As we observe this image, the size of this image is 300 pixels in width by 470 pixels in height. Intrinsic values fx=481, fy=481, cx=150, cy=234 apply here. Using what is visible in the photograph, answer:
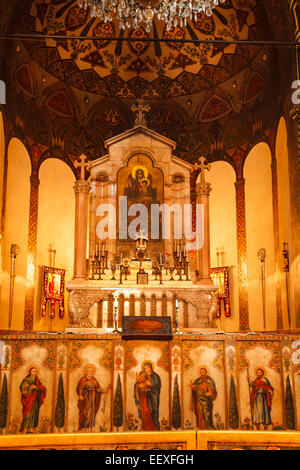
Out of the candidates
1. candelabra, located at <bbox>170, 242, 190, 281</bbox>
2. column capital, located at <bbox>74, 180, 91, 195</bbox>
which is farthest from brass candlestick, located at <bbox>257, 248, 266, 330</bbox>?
column capital, located at <bbox>74, 180, 91, 195</bbox>

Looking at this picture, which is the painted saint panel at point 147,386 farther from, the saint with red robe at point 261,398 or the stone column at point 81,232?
the stone column at point 81,232

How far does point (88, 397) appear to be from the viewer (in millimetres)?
7586

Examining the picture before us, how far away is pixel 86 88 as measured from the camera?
51.1 feet

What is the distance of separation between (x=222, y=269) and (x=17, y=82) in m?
8.02

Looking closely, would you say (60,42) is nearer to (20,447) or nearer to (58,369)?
(58,369)

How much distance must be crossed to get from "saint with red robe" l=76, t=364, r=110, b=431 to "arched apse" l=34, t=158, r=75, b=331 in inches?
249

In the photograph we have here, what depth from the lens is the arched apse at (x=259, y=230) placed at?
43.0ft

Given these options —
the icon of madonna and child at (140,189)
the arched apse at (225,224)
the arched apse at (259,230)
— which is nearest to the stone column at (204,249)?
the icon of madonna and child at (140,189)

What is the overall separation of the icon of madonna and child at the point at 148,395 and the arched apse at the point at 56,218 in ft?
21.6

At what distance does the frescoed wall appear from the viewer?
7.50 meters

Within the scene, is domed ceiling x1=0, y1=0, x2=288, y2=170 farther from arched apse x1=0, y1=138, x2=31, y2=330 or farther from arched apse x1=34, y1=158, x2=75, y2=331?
arched apse x1=0, y1=138, x2=31, y2=330

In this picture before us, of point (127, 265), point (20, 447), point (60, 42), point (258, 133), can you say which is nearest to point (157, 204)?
point (127, 265)
